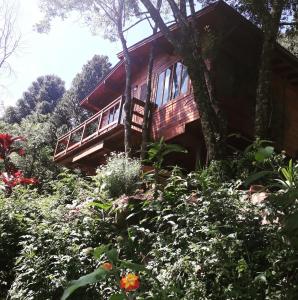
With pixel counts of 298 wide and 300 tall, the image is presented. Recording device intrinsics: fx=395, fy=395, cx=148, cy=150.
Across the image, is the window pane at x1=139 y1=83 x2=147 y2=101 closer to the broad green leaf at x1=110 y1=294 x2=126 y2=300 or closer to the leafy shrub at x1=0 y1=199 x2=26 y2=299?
the leafy shrub at x1=0 y1=199 x2=26 y2=299

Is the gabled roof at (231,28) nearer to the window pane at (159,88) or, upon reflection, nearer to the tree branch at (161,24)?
the window pane at (159,88)

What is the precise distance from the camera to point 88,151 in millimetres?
15047

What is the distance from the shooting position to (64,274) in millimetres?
4488

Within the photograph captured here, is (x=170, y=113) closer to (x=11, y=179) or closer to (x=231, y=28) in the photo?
(x=231, y=28)

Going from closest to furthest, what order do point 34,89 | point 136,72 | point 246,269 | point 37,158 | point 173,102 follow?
point 246,269
point 173,102
point 136,72
point 37,158
point 34,89

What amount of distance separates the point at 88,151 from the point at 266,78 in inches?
316

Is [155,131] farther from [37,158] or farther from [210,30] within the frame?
[37,158]

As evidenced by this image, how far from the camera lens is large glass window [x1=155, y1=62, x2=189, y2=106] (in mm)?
12789

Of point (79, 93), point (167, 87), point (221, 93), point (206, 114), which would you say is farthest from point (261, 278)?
point (79, 93)

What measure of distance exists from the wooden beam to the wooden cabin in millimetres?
43

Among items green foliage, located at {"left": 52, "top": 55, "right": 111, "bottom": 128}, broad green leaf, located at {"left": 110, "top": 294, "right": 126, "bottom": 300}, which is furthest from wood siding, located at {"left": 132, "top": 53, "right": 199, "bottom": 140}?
green foliage, located at {"left": 52, "top": 55, "right": 111, "bottom": 128}

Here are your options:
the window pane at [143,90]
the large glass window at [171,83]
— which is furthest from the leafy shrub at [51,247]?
the window pane at [143,90]

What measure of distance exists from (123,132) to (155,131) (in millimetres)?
1124

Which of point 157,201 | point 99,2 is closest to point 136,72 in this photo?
point 99,2
